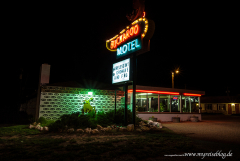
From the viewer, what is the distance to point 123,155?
15.8 feet

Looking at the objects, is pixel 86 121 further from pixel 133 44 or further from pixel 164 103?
pixel 164 103

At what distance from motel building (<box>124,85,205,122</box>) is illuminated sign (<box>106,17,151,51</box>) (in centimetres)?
514

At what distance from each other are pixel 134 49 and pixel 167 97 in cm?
1033

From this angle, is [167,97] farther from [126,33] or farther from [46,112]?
[46,112]

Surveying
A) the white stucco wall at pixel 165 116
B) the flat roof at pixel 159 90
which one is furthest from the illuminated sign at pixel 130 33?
the white stucco wall at pixel 165 116

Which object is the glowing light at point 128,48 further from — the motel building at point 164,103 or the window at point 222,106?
the window at point 222,106

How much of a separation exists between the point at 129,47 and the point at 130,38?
59cm

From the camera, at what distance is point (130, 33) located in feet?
35.6

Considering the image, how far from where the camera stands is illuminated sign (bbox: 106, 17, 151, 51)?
9.99m

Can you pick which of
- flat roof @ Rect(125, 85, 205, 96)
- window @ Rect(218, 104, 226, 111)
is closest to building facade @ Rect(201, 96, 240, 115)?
window @ Rect(218, 104, 226, 111)

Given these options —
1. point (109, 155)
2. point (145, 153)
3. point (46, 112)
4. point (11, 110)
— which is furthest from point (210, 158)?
point (11, 110)

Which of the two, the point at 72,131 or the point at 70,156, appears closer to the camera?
the point at 70,156

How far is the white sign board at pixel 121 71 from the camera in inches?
417

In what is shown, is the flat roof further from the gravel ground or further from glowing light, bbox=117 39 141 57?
glowing light, bbox=117 39 141 57
